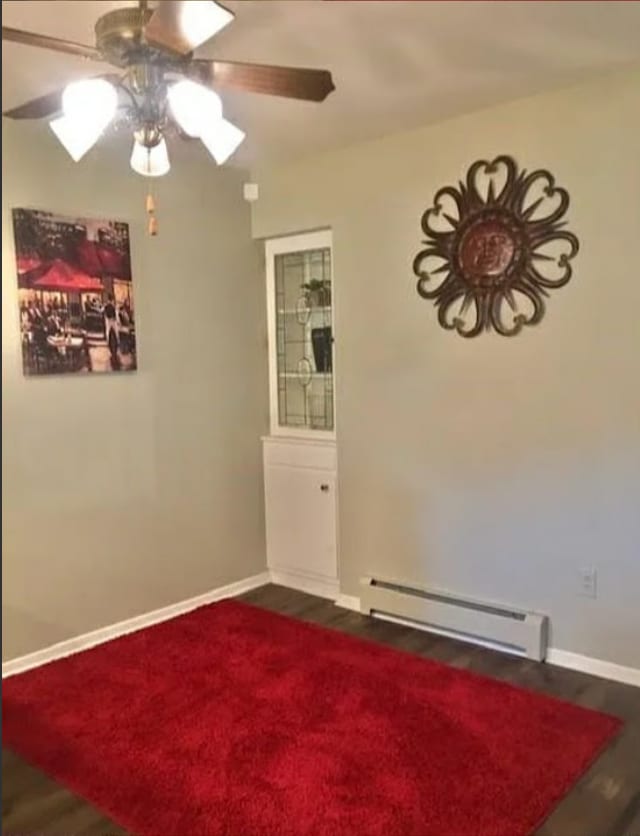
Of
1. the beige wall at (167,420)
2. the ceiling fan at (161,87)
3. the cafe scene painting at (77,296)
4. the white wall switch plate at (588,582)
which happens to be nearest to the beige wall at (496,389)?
the white wall switch plate at (588,582)

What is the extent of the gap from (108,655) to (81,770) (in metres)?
0.93

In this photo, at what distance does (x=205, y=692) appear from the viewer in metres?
2.88

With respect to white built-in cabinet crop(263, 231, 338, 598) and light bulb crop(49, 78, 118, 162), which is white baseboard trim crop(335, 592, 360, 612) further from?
light bulb crop(49, 78, 118, 162)

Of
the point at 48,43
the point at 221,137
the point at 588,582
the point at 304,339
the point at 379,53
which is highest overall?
the point at 379,53

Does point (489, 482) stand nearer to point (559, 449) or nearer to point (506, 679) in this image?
point (559, 449)

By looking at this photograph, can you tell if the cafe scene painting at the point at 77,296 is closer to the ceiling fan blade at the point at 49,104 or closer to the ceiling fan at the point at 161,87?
the ceiling fan at the point at 161,87

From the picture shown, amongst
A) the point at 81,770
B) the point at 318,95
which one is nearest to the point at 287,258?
the point at 318,95

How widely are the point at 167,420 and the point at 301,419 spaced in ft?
2.72

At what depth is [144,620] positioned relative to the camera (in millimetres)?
3633

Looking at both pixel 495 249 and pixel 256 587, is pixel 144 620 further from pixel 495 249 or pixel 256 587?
pixel 495 249

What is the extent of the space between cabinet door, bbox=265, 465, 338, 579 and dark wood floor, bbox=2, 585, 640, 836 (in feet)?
2.17

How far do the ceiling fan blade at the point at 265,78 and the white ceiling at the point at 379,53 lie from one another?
4.3 inches

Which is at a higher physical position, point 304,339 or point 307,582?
point 304,339

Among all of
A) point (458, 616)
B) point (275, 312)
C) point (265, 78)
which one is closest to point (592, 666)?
point (458, 616)
